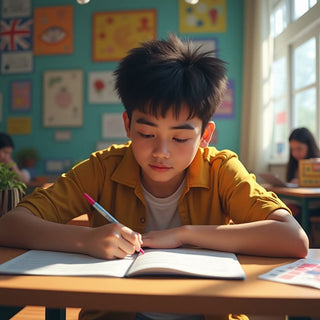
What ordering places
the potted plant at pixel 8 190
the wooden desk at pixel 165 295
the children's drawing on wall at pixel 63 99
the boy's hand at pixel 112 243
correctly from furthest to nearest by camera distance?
1. the children's drawing on wall at pixel 63 99
2. the potted plant at pixel 8 190
3. the boy's hand at pixel 112 243
4. the wooden desk at pixel 165 295

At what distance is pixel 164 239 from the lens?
0.83m

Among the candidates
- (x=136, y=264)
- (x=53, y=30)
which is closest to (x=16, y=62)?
(x=53, y=30)

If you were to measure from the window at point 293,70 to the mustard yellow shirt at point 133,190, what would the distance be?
2941 mm

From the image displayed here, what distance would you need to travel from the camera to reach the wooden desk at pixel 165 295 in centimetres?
53

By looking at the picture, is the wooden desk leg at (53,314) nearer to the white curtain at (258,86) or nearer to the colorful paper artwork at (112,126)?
the white curtain at (258,86)

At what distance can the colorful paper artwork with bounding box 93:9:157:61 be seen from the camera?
16.0 ft

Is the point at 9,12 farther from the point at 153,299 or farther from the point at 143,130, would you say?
the point at 153,299

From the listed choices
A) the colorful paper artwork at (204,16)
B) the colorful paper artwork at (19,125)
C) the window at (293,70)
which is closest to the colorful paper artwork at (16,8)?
the colorful paper artwork at (19,125)

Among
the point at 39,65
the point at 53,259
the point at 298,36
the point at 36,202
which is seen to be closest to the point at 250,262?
the point at 53,259

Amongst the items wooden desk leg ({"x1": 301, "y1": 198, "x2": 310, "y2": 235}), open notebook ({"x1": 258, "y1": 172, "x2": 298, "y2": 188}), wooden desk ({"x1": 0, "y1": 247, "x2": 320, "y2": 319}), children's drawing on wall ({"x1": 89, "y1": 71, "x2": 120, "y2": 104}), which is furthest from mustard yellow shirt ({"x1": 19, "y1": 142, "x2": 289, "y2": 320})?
children's drawing on wall ({"x1": 89, "y1": 71, "x2": 120, "y2": 104})

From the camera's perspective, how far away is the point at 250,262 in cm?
74

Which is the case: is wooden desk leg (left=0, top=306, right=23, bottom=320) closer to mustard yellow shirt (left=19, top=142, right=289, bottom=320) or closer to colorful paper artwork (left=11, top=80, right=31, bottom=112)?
mustard yellow shirt (left=19, top=142, right=289, bottom=320)

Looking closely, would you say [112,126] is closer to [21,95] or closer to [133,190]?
[21,95]

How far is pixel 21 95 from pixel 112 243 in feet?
15.6
